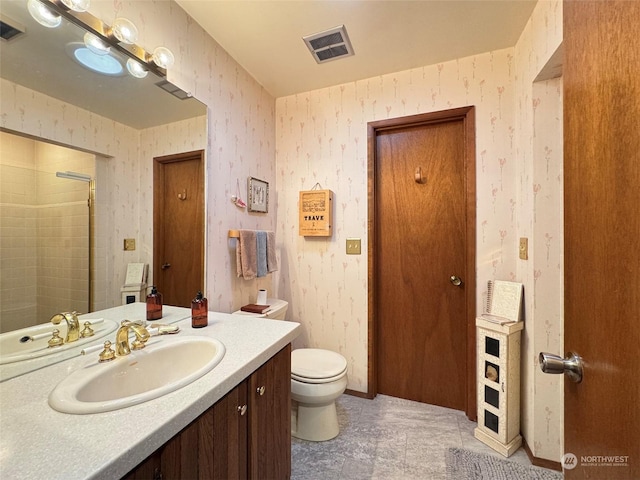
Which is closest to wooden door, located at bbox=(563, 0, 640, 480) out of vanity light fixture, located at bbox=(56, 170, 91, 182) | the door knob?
the door knob

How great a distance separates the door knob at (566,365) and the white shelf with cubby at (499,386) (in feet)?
3.18

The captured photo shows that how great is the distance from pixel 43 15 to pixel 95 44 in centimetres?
15

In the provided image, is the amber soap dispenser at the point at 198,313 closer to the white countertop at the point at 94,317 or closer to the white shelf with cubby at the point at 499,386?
the white countertop at the point at 94,317

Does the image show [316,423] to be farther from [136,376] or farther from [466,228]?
[466,228]

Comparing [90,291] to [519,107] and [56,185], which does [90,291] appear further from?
[519,107]

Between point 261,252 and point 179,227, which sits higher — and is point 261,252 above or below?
below

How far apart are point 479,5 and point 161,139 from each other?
174 centimetres

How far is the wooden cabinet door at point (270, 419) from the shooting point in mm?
902

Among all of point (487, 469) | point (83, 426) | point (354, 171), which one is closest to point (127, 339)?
point (83, 426)

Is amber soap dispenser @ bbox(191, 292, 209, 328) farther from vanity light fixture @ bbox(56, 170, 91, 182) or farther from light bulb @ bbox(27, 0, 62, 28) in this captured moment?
light bulb @ bbox(27, 0, 62, 28)

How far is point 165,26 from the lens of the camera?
1302 millimetres

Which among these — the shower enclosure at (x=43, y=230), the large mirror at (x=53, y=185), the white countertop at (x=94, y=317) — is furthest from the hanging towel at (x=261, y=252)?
the shower enclosure at (x=43, y=230)

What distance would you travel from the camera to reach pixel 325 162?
6.86 ft

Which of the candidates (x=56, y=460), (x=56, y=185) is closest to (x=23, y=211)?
(x=56, y=185)
